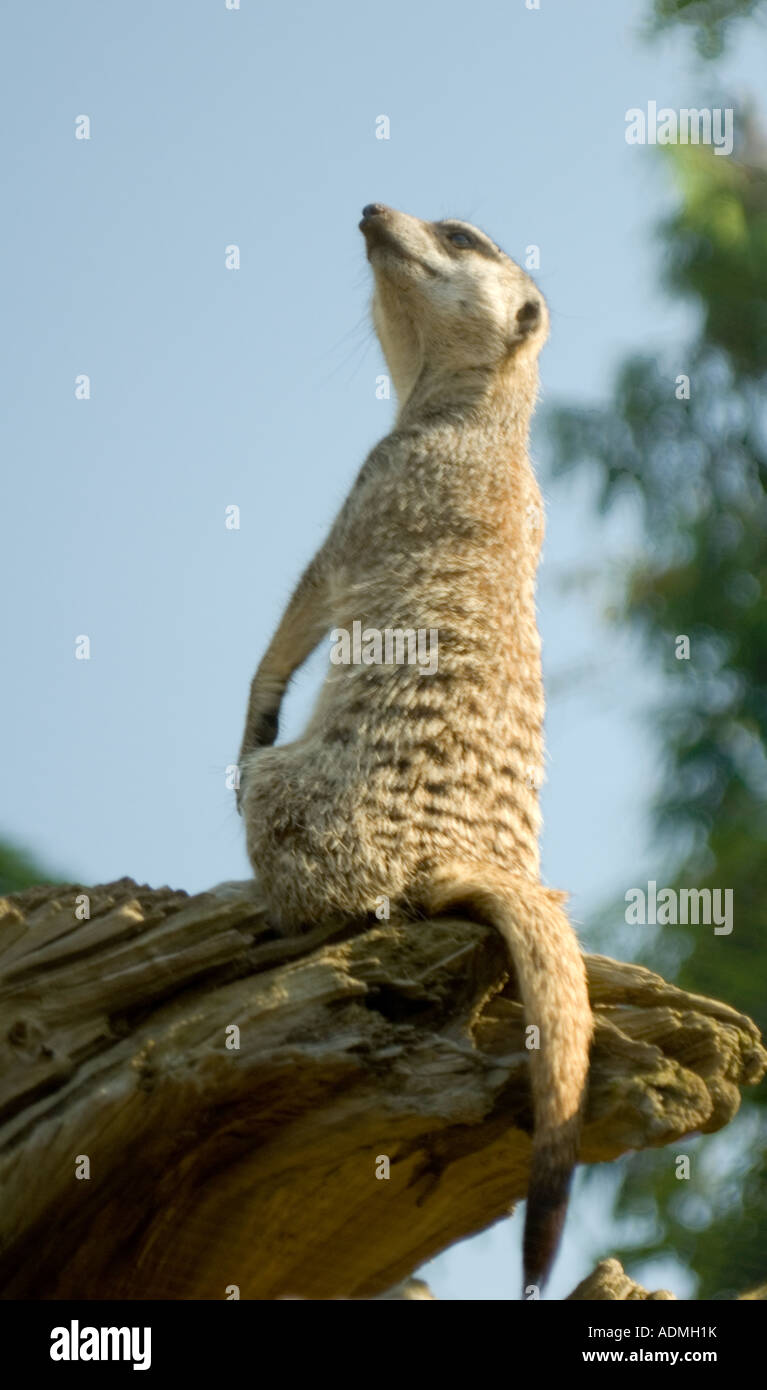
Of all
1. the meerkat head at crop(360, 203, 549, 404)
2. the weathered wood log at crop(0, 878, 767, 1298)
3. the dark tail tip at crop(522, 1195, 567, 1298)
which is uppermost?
the meerkat head at crop(360, 203, 549, 404)

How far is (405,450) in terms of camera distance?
17.4 ft

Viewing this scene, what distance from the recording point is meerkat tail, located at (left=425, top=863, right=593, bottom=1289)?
362 centimetres

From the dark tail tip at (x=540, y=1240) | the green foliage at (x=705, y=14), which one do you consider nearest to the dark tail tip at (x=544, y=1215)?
the dark tail tip at (x=540, y=1240)

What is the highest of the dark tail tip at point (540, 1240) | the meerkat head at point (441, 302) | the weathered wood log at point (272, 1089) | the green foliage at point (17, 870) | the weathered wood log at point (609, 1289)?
the meerkat head at point (441, 302)

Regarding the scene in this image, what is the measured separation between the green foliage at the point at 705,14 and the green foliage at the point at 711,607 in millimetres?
1161

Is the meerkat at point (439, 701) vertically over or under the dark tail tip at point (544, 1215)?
over

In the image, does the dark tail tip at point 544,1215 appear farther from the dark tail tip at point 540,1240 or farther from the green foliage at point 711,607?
the green foliage at point 711,607

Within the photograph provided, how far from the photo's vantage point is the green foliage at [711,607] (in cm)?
865

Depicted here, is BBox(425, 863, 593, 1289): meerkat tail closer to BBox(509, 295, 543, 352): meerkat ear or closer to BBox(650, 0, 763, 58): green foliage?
BBox(509, 295, 543, 352): meerkat ear

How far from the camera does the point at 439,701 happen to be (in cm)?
457

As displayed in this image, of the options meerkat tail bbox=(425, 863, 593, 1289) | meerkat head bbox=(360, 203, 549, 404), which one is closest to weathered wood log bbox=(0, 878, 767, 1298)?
meerkat tail bbox=(425, 863, 593, 1289)

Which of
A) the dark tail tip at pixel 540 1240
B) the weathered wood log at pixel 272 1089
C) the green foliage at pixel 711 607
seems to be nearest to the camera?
the dark tail tip at pixel 540 1240
